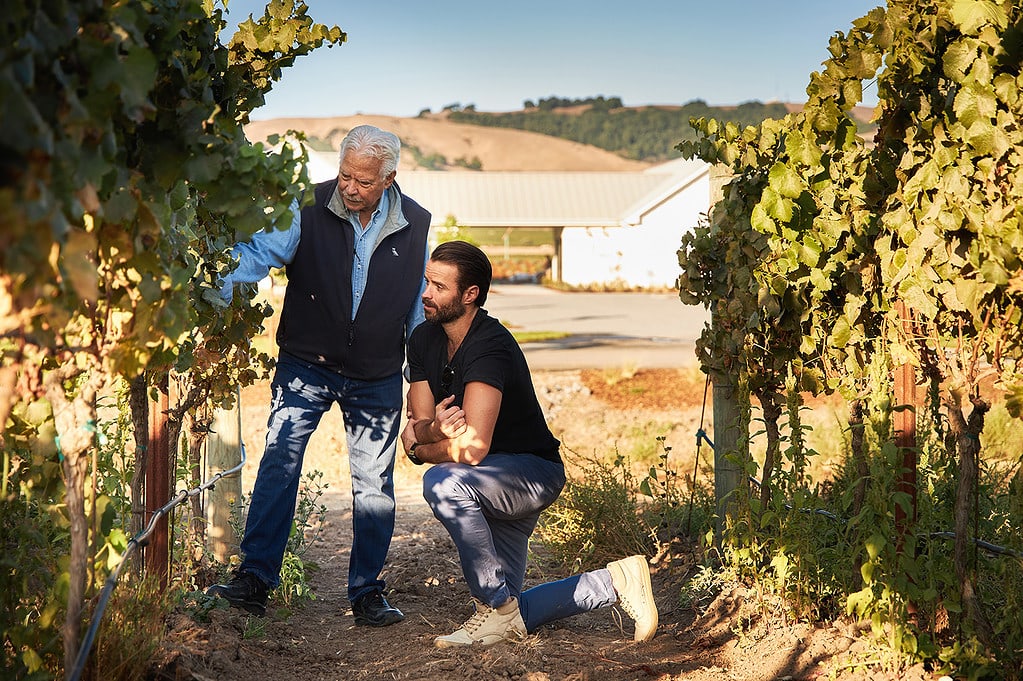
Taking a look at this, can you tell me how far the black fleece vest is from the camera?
4.40 meters

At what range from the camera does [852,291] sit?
3791 mm

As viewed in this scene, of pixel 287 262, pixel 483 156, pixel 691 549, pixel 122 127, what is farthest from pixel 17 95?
pixel 483 156

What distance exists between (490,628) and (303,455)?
1104 millimetres

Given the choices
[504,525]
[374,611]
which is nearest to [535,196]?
[374,611]

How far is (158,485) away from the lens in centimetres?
371

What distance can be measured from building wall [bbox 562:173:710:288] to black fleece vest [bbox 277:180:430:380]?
1416 inches

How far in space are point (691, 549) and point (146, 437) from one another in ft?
9.21

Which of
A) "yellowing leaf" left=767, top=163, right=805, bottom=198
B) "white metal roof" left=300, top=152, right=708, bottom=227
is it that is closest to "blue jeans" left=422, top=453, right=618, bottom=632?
"yellowing leaf" left=767, top=163, right=805, bottom=198

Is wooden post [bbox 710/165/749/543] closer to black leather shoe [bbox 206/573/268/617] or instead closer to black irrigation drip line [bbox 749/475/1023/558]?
black irrigation drip line [bbox 749/475/1023/558]

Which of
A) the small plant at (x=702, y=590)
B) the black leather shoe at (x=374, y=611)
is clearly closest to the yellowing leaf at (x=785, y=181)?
the small plant at (x=702, y=590)

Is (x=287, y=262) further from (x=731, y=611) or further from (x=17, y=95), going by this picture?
(x=17, y=95)

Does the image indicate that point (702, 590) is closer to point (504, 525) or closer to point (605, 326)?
point (504, 525)

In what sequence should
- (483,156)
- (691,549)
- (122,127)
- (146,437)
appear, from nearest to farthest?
(122,127), (146,437), (691,549), (483,156)

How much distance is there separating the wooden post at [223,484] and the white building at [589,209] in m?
32.1
